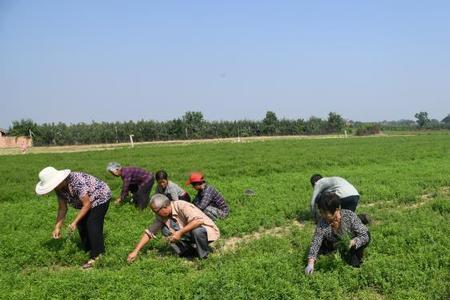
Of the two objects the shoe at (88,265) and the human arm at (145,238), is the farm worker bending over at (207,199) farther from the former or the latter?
the shoe at (88,265)

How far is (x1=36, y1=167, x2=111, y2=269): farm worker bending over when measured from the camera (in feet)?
23.3

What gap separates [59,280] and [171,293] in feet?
5.41

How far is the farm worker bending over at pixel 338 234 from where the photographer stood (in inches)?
243

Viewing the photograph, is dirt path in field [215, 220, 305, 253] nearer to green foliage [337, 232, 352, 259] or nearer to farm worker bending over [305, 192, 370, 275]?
farm worker bending over [305, 192, 370, 275]

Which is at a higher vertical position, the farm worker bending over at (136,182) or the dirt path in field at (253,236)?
the farm worker bending over at (136,182)

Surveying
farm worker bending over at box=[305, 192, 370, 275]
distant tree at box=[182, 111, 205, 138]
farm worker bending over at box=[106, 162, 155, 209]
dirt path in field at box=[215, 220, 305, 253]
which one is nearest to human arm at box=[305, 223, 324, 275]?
farm worker bending over at box=[305, 192, 370, 275]

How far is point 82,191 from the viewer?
7273 mm

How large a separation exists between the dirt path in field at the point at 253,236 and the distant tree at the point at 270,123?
72504 mm

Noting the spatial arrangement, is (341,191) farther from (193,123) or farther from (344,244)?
(193,123)

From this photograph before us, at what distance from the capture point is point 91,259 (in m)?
7.66

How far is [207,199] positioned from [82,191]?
123 inches

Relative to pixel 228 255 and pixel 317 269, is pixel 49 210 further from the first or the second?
pixel 317 269

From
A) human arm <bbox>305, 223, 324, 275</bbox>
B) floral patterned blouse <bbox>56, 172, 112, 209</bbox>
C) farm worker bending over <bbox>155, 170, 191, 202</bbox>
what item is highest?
floral patterned blouse <bbox>56, 172, 112, 209</bbox>

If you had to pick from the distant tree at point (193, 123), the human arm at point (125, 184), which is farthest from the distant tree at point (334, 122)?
the human arm at point (125, 184)
